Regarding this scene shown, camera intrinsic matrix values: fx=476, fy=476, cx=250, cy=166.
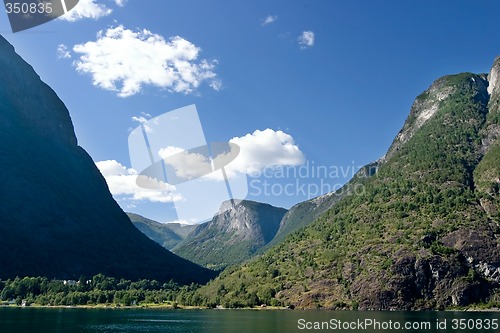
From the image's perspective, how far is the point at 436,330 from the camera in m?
95.0

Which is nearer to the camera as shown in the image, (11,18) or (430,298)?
(11,18)

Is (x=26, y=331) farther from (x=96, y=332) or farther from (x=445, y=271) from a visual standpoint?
(x=445, y=271)

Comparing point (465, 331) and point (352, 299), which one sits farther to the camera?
point (352, 299)

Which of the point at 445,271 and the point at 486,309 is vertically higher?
the point at 445,271

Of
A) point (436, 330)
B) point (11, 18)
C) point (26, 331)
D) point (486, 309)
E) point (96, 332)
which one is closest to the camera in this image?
point (11, 18)

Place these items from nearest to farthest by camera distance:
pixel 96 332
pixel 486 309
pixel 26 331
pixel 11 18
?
pixel 11 18 → pixel 26 331 → pixel 96 332 → pixel 486 309

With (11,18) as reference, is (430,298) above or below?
below

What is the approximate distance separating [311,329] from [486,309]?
112m

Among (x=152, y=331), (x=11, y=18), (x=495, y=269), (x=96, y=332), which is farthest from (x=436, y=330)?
(x=495, y=269)

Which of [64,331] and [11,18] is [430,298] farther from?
[11,18]

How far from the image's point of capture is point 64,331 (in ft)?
284

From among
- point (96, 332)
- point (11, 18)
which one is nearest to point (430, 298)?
point (96, 332)

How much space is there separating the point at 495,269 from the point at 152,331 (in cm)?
15246

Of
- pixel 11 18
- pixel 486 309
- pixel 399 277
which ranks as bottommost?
pixel 486 309
